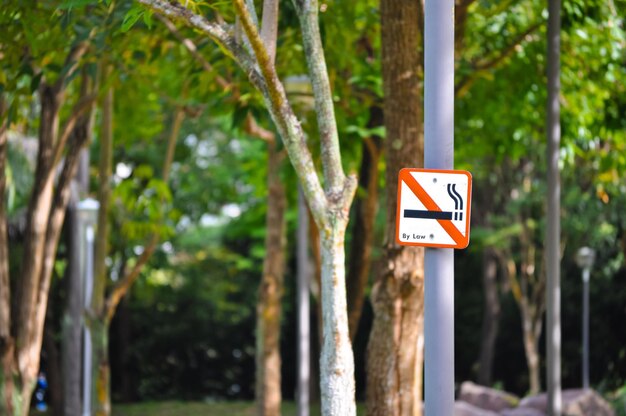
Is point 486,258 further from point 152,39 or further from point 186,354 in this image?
point 152,39

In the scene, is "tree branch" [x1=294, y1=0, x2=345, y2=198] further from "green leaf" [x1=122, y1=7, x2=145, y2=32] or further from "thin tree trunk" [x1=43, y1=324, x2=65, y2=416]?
"thin tree trunk" [x1=43, y1=324, x2=65, y2=416]

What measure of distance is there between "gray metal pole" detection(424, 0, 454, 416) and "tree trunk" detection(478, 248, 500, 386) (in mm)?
19726

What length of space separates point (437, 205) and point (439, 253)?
0.81ft

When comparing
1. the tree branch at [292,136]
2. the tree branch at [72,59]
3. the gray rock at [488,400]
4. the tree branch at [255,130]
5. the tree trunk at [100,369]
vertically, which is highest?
the tree branch at [72,59]

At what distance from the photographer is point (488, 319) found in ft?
83.1

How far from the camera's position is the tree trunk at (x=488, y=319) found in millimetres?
25078

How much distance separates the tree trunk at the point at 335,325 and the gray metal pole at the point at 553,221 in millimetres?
4377

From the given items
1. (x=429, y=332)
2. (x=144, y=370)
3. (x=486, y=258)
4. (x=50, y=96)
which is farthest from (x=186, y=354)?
(x=429, y=332)

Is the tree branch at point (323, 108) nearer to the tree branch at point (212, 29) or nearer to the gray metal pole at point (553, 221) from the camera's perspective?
the tree branch at point (212, 29)

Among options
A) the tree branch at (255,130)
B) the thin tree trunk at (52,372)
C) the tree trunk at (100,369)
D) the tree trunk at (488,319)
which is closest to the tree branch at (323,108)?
the tree branch at (255,130)

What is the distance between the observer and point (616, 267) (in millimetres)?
24141

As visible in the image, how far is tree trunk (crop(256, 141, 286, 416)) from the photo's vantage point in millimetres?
14078

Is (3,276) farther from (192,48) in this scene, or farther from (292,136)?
(292,136)

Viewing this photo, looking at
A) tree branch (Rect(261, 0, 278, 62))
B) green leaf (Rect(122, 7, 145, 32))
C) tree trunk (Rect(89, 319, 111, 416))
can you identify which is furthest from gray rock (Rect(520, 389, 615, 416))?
green leaf (Rect(122, 7, 145, 32))
